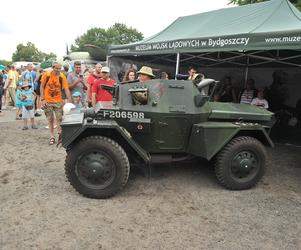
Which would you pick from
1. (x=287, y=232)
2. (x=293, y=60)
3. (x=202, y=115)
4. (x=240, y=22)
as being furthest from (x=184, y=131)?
(x=293, y=60)

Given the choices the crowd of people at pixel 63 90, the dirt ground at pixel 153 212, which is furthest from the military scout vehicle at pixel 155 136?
the crowd of people at pixel 63 90

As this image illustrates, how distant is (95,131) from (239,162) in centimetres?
205

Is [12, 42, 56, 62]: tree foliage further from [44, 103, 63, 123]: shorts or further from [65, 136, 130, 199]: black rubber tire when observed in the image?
[65, 136, 130, 199]: black rubber tire

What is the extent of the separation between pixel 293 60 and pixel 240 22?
6.71 ft

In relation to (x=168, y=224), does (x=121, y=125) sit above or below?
above

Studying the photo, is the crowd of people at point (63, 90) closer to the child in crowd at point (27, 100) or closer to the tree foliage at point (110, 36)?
the child in crowd at point (27, 100)

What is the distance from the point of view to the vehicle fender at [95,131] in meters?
4.46

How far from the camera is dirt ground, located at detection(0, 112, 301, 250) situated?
139 inches

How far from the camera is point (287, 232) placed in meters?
3.82

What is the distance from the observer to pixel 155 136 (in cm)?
490

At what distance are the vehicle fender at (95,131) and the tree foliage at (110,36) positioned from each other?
7114 cm

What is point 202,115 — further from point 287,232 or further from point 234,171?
point 287,232

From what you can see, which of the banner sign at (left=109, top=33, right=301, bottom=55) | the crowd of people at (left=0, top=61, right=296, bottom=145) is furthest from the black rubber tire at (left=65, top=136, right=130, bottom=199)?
the banner sign at (left=109, top=33, right=301, bottom=55)

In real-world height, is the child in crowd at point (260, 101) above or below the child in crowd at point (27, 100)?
above
